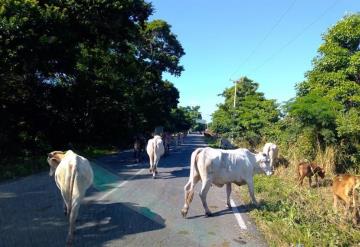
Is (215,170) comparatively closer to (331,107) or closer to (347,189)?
(347,189)

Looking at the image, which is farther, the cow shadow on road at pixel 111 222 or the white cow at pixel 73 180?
the cow shadow on road at pixel 111 222

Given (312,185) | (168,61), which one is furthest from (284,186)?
(168,61)

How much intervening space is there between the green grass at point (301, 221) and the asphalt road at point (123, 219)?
1.20 feet

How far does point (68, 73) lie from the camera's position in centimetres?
2458

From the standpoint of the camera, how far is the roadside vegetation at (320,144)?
376 inches

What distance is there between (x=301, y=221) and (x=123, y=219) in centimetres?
393

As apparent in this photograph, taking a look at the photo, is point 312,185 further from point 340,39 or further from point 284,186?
point 340,39

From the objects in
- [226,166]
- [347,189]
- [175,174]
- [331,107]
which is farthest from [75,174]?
[331,107]

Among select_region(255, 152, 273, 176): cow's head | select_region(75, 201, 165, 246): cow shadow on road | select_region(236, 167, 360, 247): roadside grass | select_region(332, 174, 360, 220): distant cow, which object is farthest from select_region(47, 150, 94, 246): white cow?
select_region(332, 174, 360, 220): distant cow

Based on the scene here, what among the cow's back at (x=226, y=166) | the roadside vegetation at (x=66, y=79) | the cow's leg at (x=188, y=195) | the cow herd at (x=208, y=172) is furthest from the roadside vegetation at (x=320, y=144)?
the roadside vegetation at (x=66, y=79)

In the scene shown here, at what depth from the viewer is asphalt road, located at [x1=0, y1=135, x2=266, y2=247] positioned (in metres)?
8.38

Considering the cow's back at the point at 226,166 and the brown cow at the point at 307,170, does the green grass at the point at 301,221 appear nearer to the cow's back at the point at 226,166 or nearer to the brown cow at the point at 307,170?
the cow's back at the point at 226,166

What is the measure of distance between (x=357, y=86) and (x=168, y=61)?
2506 cm

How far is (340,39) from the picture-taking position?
20969mm
